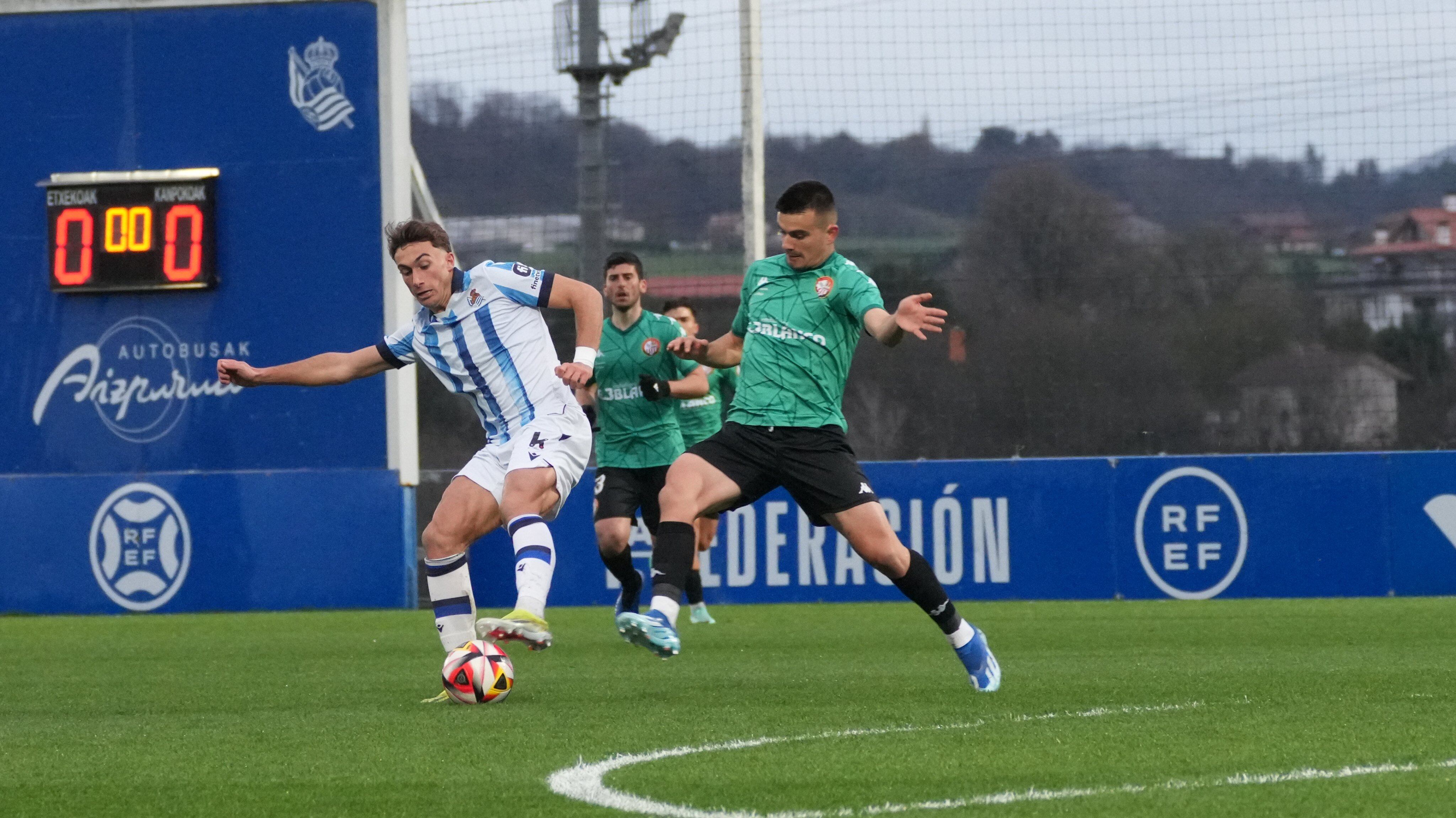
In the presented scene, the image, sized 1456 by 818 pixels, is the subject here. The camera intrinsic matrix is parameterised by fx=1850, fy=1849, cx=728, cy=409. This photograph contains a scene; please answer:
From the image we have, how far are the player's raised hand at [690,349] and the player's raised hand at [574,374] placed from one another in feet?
1.06

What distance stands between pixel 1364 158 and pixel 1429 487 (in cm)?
442

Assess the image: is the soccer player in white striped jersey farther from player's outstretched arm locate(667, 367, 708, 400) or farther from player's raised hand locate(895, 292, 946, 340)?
player's outstretched arm locate(667, 367, 708, 400)

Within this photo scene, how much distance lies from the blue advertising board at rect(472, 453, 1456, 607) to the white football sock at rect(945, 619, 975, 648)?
7.40 m

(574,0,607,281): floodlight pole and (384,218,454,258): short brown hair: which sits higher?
(574,0,607,281): floodlight pole

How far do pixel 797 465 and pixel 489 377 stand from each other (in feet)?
4.21

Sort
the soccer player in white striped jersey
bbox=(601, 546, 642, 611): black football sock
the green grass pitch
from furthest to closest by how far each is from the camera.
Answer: bbox=(601, 546, 642, 611): black football sock → the soccer player in white striped jersey → the green grass pitch

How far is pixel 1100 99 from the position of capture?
1734 cm

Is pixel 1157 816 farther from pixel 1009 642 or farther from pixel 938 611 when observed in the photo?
pixel 1009 642

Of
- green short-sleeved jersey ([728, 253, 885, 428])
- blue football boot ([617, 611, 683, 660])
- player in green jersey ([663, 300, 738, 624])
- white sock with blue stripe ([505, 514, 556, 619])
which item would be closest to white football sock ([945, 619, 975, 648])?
green short-sleeved jersey ([728, 253, 885, 428])

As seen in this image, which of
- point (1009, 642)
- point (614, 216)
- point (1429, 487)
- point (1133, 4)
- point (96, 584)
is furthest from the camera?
point (614, 216)

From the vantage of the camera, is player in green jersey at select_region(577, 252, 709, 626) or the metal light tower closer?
player in green jersey at select_region(577, 252, 709, 626)

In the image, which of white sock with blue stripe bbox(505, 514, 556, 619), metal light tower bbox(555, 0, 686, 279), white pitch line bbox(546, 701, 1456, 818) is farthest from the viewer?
metal light tower bbox(555, 0, 686, 279)

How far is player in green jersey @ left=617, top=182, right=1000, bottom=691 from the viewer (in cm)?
654

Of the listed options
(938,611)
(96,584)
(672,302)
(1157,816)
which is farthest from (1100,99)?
(1157,816)
